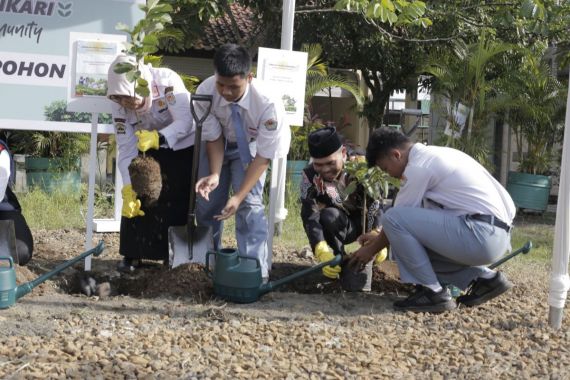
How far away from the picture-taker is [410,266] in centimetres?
425

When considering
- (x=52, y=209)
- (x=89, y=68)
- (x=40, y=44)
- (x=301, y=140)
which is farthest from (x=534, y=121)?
(x=89, y=68)

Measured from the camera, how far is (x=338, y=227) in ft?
16.1

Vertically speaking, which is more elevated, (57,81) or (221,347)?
(57,81)

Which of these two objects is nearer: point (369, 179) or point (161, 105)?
point (369, 179)

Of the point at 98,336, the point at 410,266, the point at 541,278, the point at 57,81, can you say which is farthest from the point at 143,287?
the point at 541,278

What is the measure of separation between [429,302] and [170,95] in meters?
1.99

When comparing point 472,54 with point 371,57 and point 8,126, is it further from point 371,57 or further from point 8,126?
point 8,126

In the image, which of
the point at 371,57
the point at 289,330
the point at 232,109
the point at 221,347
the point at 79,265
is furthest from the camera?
the point at 371,57

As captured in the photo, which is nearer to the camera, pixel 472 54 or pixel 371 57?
pixel 472 54

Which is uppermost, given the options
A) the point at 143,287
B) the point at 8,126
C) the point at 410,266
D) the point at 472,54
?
the point at 472,54

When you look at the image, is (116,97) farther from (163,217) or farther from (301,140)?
(301,140)

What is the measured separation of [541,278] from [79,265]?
3430mm

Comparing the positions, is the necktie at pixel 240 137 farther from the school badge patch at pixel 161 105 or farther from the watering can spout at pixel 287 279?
the watering can spout at pixel 287 279

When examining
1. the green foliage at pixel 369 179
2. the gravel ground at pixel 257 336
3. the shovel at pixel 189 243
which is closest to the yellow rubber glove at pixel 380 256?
the gravel ground at pixel 257 336
